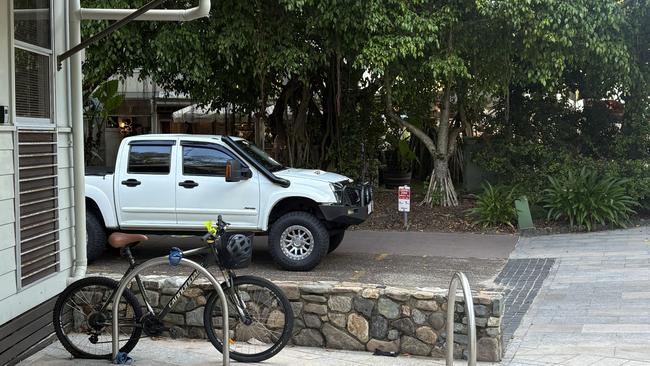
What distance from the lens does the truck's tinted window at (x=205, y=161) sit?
9828 millimetres

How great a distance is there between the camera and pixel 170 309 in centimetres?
579

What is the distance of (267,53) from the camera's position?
12.9 metres

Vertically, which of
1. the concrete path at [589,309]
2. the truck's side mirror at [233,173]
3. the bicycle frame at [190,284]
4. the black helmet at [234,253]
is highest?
the truck's side mirror at [233,173]

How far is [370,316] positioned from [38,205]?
2888 millimetres

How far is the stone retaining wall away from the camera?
18.8 ft

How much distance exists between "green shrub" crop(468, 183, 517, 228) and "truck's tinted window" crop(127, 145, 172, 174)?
253 inches

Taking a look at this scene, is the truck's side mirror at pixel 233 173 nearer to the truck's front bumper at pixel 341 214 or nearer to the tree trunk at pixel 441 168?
the truck's front bumper at pixel 341 214

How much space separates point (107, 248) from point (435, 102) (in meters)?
9.40

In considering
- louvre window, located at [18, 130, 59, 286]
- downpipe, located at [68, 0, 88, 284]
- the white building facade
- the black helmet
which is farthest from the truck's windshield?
the black helmet

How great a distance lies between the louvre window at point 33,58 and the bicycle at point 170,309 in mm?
1304

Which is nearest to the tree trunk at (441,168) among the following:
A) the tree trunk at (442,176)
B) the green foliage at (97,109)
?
the tree trunk at (442,176)

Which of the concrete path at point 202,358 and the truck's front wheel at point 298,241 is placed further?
the truck's front wheel at point 298,241

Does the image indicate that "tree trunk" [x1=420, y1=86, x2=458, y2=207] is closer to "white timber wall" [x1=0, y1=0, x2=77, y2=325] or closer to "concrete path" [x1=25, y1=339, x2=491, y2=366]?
"concrete path" [x1=25, y1=339, x2=491, y2=366]

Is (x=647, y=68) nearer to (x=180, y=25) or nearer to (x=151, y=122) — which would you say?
(x=180, y=25)
